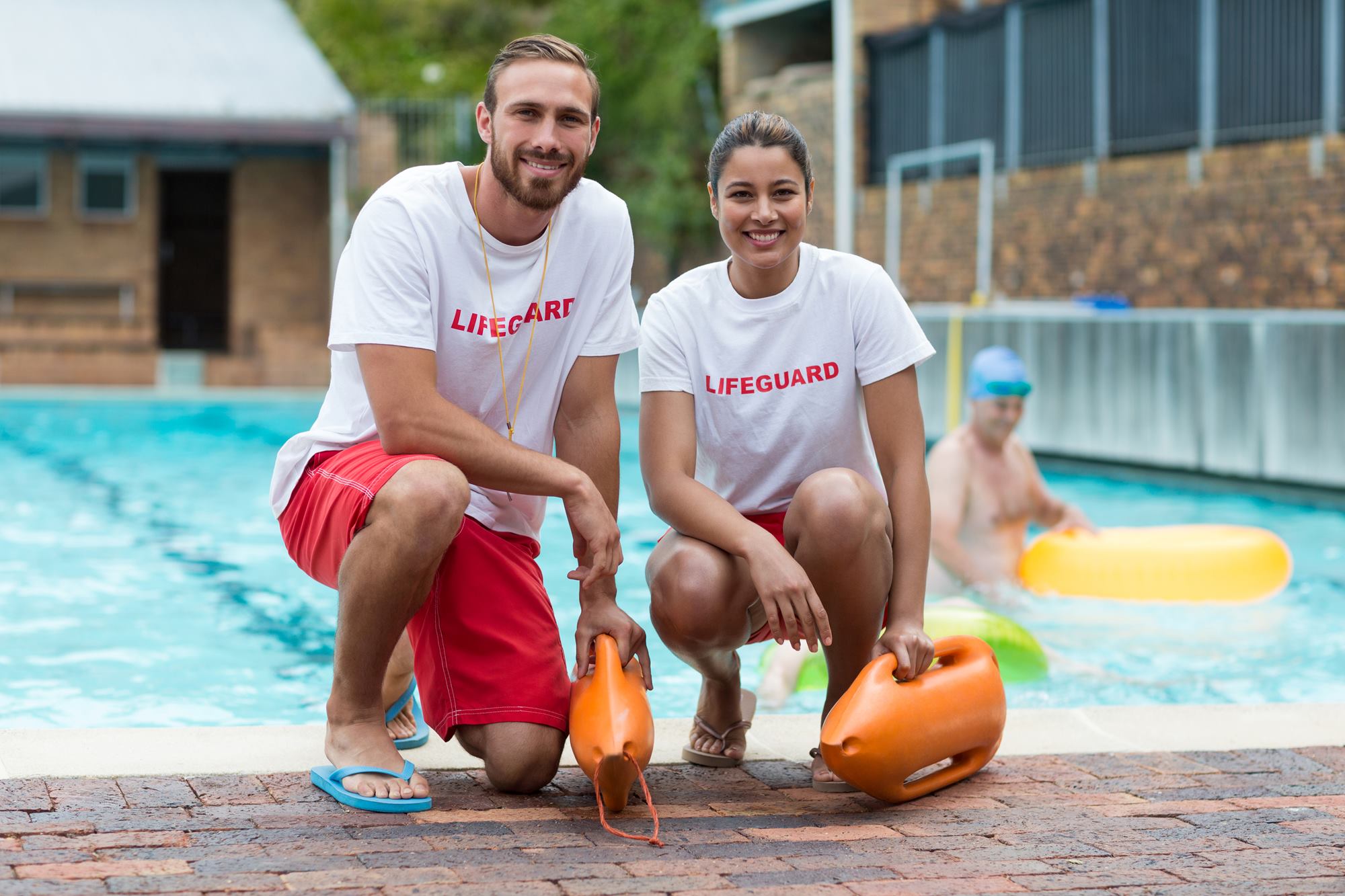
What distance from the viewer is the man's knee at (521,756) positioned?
3.06 metres

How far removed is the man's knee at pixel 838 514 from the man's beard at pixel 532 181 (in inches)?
31.0

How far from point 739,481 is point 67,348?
17.3m

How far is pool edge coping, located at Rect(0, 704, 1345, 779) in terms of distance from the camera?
3.18m

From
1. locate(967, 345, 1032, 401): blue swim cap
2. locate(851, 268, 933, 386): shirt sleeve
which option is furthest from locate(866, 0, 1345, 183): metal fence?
locate(851, 268, 933, 386): shirt sleeve

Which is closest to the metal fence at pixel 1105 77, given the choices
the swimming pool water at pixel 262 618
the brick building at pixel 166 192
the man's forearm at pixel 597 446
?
the swimming pool water at pixel 262 618

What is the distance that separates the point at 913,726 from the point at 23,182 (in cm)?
2068

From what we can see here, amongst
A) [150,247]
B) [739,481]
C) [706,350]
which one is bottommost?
[739,481]

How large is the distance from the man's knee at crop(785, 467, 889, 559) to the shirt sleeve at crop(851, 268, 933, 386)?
10.3 inches

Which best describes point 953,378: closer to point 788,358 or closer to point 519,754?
point 788,358

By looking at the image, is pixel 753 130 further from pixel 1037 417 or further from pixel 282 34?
pixel 282 34

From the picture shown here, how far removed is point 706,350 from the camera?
3318 mm

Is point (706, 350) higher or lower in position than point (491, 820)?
higher

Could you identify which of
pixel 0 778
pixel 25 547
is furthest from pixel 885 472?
pixel 25 547

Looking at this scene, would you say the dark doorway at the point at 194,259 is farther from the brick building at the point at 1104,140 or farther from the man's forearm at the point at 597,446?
the man's forearm at the point at 597,446
